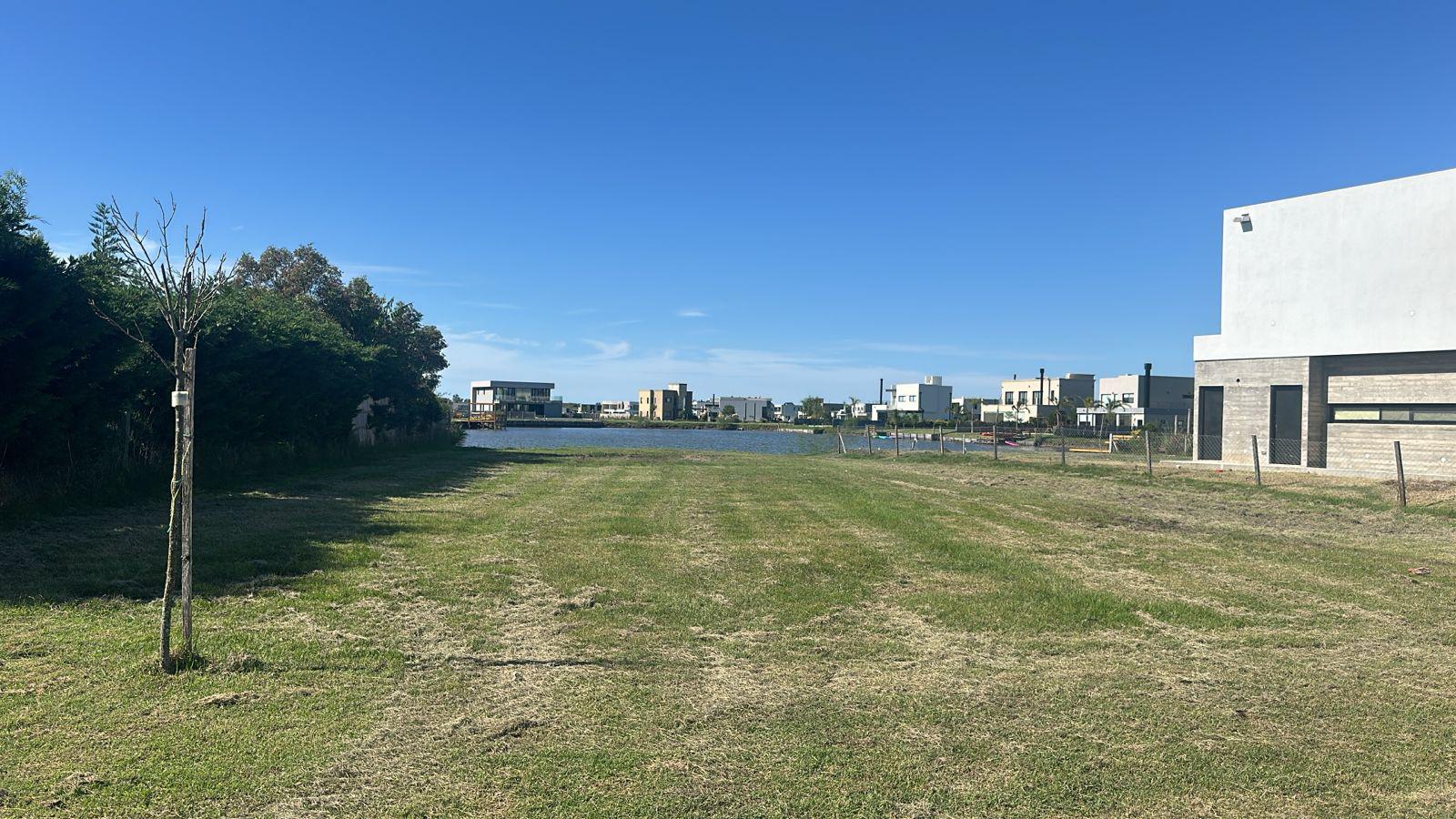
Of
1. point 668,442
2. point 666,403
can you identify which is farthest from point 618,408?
point 668,442

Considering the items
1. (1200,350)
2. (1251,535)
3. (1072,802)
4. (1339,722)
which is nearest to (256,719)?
(1072,802)

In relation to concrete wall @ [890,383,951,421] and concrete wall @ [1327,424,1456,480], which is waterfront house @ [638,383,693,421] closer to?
concrete wall @ [890,383,951,421]

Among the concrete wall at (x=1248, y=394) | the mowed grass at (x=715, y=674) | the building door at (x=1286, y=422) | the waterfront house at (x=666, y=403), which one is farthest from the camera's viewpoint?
the waterfront house at (x=666, y=403)

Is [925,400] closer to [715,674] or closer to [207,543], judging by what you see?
[207,543]

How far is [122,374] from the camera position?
1362cm

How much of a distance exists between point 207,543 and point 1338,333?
3188 cm

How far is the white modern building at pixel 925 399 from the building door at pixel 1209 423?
337 feet

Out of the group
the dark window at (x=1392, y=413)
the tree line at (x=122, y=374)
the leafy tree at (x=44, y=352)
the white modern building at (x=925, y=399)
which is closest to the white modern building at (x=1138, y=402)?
the white modern building at (x=925, y=399)

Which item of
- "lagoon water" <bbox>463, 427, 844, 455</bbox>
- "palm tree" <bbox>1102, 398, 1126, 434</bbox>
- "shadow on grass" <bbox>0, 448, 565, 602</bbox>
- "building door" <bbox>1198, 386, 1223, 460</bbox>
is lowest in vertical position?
"lagoon water" <bbox>463, 427, 844, 455</bbox>

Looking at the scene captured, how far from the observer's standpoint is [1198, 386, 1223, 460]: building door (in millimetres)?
32719

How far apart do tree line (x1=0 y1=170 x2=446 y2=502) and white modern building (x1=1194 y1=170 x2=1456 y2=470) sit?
99.5ft

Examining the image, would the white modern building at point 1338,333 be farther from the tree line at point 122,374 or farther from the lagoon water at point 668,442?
the tree line at point 122,374

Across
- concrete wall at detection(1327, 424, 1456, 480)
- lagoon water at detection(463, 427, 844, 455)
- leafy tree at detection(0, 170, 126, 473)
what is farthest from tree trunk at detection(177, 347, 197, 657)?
lagoon water at detection(463, 427, 844, 455)

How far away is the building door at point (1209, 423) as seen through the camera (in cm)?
3272
